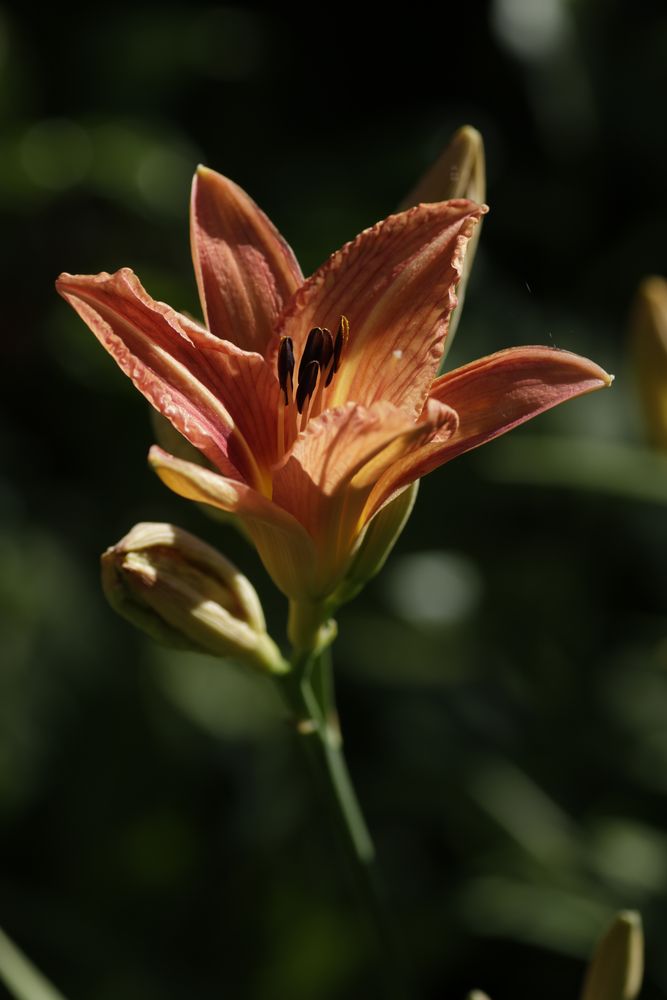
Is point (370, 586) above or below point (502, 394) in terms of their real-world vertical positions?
Result: below

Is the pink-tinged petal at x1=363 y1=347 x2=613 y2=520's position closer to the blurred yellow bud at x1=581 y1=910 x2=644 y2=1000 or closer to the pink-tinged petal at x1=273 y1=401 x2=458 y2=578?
the pink-tinged petal at x1=273 y1=401 x2=458 y2=578

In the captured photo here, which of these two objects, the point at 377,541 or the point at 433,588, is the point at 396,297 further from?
the point at 433,588

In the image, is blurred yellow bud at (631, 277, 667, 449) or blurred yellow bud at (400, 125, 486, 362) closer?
blurred yellow bud at (400, 125, 486, 362)

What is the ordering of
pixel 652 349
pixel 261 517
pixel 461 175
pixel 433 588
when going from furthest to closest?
pixel 433 588
pixel 652 349
pixel 461 175
pixel 261 517

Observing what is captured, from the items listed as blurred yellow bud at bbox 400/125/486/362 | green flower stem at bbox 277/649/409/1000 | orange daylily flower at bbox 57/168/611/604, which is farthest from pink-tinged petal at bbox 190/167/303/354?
green flower stem at bbox 277/649/409/1000

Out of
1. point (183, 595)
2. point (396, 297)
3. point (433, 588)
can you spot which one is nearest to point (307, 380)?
point (396, 297)

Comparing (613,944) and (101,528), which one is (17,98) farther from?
(613,944)
